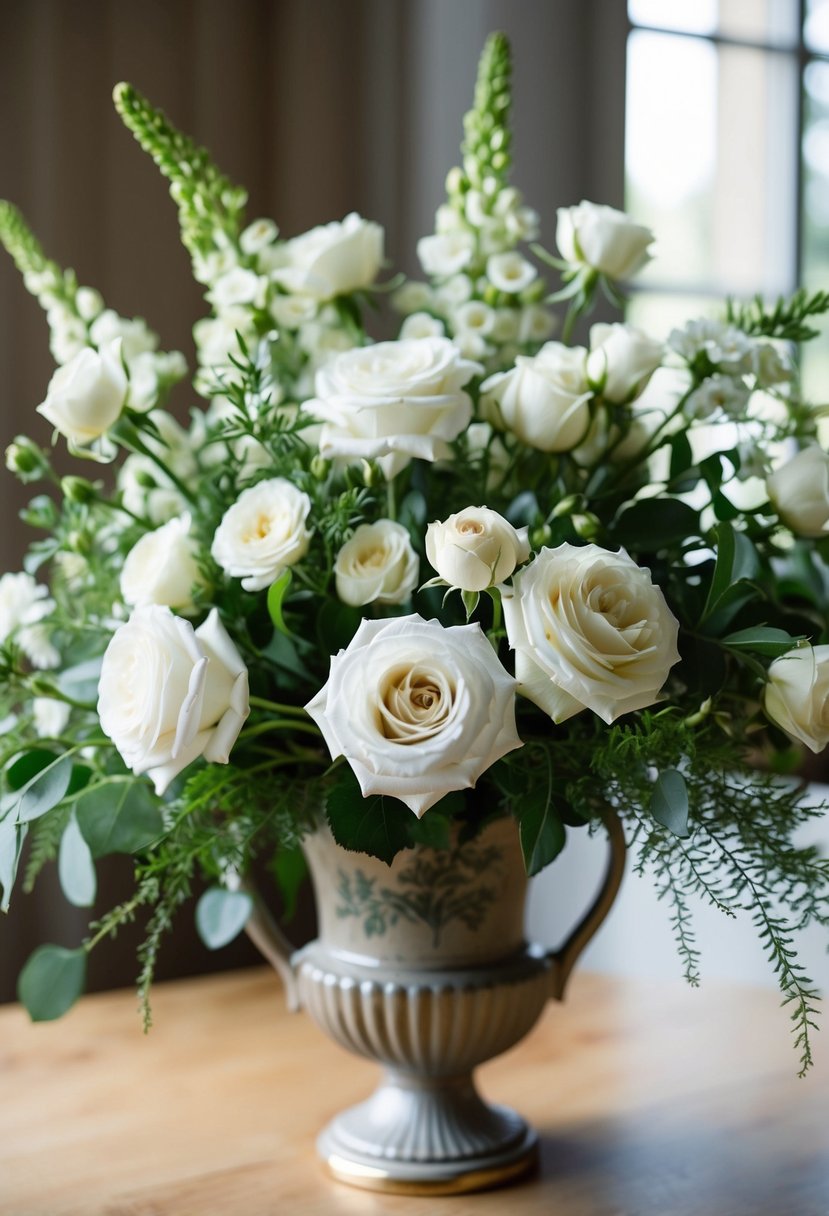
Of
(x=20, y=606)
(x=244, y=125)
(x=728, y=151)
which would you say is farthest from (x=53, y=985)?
(x=728, y=151)

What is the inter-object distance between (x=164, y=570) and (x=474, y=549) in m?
0.23

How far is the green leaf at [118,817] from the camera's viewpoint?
76 cm

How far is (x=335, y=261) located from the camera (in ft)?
2.82

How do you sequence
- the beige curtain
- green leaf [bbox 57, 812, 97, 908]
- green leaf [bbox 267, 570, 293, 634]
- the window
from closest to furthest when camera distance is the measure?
green leaf [bbox 267, 570, 293, 634] → green leaf [bbox 57, 812, 97, 908] → the beige curtain → the window

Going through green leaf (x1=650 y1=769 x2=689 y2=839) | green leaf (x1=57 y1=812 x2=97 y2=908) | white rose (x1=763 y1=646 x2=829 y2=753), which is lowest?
green leaf (x1=57 y1=812 x2=97 y2=908)

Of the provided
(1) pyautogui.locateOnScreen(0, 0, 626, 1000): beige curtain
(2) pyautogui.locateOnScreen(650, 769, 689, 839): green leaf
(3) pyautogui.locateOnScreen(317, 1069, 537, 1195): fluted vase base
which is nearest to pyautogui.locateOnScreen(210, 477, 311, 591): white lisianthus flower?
(2) pyautogui.locateOnScreen(650, 769, 689, 839): green leaf

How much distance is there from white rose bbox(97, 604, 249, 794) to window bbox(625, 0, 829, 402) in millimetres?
1316

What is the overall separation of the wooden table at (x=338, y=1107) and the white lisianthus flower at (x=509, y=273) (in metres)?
0.60

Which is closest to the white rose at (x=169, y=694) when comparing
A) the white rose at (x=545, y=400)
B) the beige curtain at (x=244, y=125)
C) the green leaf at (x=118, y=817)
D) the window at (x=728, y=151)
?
the green leaf at (x=118, y=817)

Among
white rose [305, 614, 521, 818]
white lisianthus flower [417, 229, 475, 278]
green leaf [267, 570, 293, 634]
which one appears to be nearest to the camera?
white rose [305, 614, 521, 818]

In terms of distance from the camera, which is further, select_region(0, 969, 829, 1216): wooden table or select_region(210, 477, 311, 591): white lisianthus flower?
select_region(0, 969, 829, 1216): wooden table

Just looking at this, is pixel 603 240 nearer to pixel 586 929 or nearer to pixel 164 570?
pixel 164 570

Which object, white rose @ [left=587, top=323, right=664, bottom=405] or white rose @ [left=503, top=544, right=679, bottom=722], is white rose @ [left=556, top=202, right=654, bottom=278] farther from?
white rose @ [left=503, top=544, right=679, bottom=722]

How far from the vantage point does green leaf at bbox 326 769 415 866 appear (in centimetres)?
67
